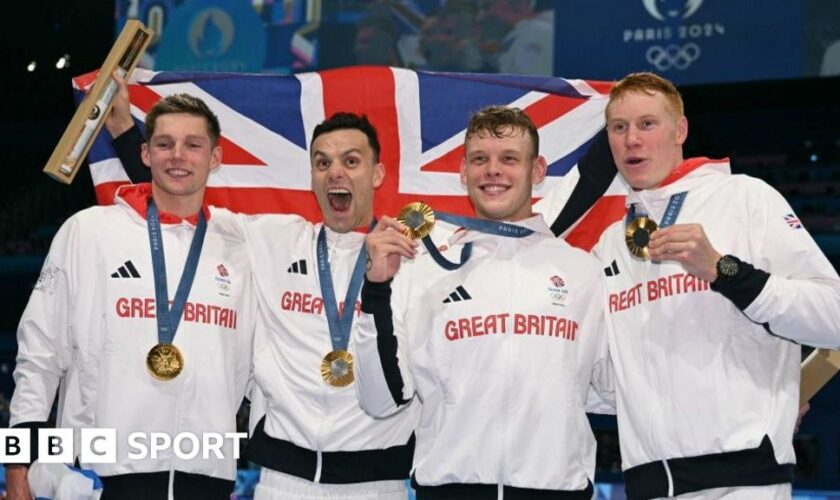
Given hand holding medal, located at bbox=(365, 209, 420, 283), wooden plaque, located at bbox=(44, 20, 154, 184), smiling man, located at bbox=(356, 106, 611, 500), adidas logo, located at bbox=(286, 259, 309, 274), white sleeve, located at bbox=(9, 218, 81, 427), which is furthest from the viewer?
wooden plaque, located at bbox=(44, 20, 154, 184)

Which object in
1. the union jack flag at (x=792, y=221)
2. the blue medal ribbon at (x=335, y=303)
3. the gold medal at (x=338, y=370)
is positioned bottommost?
the gold medal at (x=338, y=370)

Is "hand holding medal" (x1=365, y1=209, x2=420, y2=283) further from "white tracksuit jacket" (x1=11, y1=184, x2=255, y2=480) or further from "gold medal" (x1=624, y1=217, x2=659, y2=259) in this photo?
"white tracksuit jacket" (x1=11, y1=184, x2=255, y2=480)

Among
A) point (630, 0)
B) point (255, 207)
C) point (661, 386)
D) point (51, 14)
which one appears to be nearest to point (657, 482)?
point (661, 386)

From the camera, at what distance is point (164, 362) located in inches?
163

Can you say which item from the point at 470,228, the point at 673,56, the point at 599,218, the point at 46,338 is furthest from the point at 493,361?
the point at 673,56

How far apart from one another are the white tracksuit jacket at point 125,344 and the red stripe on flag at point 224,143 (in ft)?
3.95

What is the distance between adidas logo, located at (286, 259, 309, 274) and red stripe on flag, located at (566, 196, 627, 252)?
1387 millimetres

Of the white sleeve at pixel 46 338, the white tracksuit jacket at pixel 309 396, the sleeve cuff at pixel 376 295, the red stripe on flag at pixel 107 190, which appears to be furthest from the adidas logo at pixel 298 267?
the red stripe on flag at pixel 107 190

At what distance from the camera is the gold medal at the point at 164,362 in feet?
13.6

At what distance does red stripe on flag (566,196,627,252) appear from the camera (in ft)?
16.7

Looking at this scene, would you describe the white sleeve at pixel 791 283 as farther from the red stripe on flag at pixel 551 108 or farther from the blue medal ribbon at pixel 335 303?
the red stripe on flag at pixel 551 108

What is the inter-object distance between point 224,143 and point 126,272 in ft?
4.89

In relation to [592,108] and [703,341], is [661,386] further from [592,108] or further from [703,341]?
[592,108]

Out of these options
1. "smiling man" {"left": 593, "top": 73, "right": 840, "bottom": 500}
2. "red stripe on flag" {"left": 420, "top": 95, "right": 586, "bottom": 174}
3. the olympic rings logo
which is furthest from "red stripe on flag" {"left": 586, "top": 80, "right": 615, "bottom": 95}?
the olympic rings logo
